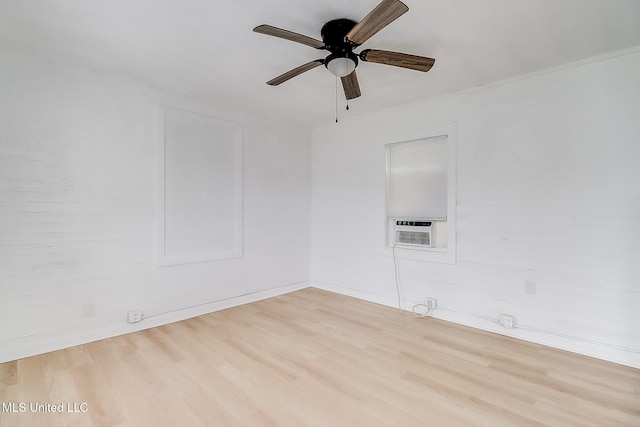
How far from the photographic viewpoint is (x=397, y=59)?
2.25m

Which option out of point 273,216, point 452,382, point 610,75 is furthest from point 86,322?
point 610,75

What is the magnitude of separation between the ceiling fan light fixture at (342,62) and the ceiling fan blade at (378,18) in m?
0.21

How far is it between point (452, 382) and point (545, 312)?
4.54ft

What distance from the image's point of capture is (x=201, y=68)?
2.90 metres

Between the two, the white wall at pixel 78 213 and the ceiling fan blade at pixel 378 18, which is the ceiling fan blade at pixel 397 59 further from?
the white wall at pixel 78 213

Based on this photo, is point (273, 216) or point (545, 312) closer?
point (545, 312)

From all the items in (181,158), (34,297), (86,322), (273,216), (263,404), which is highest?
(181,158)

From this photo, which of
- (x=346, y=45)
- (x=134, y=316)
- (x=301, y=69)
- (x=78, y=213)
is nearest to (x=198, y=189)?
(x=78, y=213)

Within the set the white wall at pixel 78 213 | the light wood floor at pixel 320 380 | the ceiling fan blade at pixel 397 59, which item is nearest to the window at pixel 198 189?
the white wall at pixel 78 213

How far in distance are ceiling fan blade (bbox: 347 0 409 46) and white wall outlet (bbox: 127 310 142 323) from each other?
10.9ft

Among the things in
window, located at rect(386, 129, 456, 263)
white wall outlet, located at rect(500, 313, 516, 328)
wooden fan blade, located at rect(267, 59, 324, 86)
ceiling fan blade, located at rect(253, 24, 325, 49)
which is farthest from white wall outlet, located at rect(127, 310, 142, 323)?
white wall outlet, located at rect(500, 313, 516, 328)

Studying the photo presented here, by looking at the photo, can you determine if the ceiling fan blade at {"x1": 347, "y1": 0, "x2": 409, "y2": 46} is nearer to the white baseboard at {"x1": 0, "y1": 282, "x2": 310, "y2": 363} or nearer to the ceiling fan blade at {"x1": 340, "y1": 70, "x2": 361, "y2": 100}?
the ceiling fan blade at {"x1": 340, "y1": 70, "x2": 361, "y2": 100}

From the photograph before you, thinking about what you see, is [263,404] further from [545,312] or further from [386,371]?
[545,312]

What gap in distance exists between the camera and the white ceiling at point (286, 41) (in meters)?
Answer: 2.03
